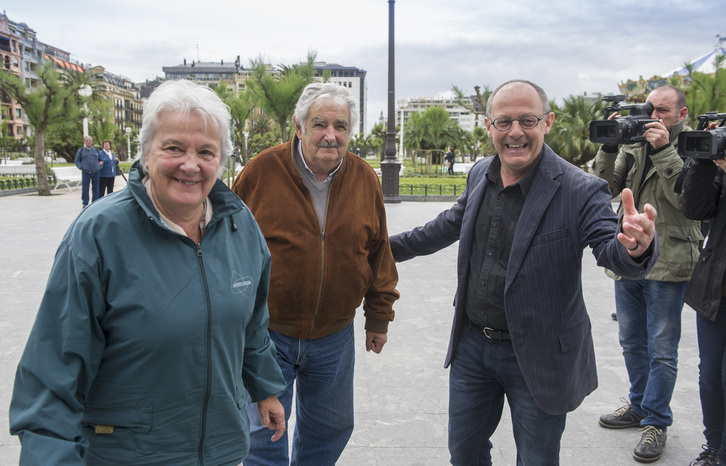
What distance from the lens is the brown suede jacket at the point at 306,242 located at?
263cm

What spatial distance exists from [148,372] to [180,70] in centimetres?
15585

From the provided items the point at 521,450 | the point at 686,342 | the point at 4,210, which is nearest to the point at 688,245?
the point at 521,450

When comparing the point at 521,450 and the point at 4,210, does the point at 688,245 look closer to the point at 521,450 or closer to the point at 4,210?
the point at 521,450

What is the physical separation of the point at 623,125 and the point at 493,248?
4.52ft

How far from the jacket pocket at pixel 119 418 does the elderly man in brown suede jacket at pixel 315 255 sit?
104 centimetres

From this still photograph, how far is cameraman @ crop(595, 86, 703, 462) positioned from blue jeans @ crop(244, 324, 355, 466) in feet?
5.83

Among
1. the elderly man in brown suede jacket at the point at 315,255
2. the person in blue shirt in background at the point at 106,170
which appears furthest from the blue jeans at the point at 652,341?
the person in blue shirt in background at the point at 106,170

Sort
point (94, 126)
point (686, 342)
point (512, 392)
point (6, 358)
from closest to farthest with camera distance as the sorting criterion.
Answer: point (512, 392)
point (6, 358)
point (686, 342)
point (94, 126)

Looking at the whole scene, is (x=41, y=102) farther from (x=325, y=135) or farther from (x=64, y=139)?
(x=64, y=139)

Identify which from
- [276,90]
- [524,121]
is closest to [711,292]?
[524,121]

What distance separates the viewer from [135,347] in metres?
1.62

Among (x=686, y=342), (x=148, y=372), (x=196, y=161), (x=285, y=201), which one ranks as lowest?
(x=686, y=342)

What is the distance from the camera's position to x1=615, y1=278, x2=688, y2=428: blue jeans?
3373mm

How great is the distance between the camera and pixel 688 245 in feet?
11.3
